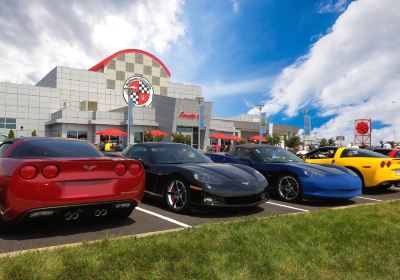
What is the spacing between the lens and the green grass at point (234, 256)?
293 centimetres

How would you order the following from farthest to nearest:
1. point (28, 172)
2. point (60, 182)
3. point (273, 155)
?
point (273, 155)
point (60, 182)
point (28, 172)

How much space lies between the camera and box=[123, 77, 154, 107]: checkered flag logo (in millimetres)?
45719

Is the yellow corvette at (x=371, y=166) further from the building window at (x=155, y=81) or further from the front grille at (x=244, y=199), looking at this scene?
the building window at (x=155, y=81)

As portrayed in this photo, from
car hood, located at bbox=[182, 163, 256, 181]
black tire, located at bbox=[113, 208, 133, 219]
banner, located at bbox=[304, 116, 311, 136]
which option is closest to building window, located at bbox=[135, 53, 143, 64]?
banner, located at bbox=[304, 116, 311, 136]

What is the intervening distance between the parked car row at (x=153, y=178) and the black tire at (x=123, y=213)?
0.05 ft

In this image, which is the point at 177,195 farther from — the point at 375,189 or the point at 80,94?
the point at 80,94

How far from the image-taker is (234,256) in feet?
11.1

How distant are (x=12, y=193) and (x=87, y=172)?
82 cm

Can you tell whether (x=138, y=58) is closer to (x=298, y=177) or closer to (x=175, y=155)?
(x=175, y=155)

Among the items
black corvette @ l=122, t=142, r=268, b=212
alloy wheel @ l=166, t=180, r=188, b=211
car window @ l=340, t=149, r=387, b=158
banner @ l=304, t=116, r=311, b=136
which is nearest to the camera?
black corvette @ l=122, t=142, r=268, b=212

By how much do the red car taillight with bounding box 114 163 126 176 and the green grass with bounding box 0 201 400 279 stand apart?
3.39 feet

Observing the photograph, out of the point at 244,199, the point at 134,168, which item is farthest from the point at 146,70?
the point at 134,168

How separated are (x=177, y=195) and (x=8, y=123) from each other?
1511 inches

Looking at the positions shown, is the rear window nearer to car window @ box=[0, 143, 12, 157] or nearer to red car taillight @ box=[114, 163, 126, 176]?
car window @ box=[0, 143, 12, 157]
